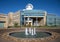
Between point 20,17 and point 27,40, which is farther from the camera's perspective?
point 20,17

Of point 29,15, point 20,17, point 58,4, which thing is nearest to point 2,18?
point 20,17

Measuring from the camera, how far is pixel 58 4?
3.28 m

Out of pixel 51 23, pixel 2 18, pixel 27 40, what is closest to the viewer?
pixel 27 40

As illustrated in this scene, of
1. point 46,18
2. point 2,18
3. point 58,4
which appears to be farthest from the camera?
point 46,18

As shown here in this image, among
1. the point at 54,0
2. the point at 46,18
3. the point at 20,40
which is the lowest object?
the point at 20,40

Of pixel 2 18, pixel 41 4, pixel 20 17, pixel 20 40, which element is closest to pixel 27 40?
pixel 20 40

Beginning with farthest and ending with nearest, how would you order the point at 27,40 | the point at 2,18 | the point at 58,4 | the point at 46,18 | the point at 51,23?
the point at 46,18 < the point at 51,23 < the point at 2,18 < the point at 58,4 < the point at 27,40

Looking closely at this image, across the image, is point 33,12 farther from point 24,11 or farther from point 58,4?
point 58,4

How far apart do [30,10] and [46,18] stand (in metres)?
1.04

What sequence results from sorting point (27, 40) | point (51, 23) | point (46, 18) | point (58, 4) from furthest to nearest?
1. point (46, 18)
2. point (51, 23)
3. point (58, 4)
4. point (27, 40)

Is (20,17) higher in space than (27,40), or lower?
higher

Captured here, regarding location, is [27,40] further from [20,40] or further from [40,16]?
[40,16]

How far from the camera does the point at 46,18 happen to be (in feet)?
23.3

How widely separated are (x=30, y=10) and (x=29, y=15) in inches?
11.4
